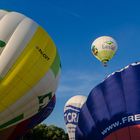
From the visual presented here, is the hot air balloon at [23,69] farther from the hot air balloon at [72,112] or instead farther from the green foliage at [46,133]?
the green foliage at [46,133]

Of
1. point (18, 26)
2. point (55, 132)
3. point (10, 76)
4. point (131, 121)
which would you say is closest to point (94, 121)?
point (131, 121)

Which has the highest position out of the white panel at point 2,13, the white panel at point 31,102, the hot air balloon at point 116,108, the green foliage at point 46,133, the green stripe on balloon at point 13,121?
the green foliage at point 46,133

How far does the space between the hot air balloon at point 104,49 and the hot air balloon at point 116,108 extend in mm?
→ 17656

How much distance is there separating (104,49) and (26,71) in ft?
50.6

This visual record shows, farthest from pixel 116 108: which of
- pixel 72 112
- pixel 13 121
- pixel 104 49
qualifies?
pixel 104 49

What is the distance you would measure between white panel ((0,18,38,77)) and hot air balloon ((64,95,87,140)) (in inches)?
537

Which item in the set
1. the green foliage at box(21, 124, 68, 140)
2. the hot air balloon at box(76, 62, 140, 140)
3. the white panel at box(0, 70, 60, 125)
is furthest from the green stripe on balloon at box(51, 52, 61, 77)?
the green foliage at box(21, 124, 68, 140)

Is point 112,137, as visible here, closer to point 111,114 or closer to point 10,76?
point 111,114

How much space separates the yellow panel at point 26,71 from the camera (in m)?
14.7

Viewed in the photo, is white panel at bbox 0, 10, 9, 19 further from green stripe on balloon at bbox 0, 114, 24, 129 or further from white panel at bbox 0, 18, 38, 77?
green stripe on balloon at bbox 0, 114, 24, 129

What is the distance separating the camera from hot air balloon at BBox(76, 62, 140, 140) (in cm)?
1083

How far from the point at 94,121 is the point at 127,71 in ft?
5.96

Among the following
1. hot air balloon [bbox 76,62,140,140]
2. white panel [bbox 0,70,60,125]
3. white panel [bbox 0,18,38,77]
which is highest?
white panel [bbox 0,18,38,77]

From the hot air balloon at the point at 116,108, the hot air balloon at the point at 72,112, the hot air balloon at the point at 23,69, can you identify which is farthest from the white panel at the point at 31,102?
the hot air balloon at the point at 72,112
